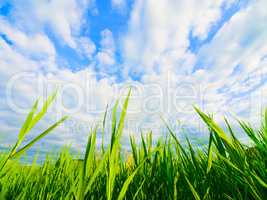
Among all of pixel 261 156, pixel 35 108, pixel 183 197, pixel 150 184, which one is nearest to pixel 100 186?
pixel 150 184

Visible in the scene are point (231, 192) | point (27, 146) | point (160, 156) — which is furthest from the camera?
point (160, 156)

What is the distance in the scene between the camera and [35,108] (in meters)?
0.54

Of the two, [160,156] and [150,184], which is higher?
[160,156]

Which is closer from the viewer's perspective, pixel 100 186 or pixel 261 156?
pixel 261 156

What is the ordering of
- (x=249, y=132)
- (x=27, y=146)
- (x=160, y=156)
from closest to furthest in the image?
1. (x=27, y=146)
2. (x=249, y=132)
3. (x=160, y=156)

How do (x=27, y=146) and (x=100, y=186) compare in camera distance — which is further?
(x=100, y=186)

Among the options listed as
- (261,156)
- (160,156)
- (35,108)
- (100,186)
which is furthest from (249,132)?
(35,108)

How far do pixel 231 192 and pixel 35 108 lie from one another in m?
0.52

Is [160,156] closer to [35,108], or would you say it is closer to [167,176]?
[167,176]

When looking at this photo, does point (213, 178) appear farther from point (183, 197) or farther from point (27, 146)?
point (27, 146)

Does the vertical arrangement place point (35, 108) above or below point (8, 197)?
above

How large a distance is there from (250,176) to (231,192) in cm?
10

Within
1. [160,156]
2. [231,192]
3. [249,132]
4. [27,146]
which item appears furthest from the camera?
[160,156]

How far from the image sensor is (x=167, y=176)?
70cm
